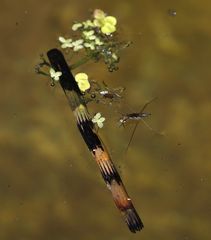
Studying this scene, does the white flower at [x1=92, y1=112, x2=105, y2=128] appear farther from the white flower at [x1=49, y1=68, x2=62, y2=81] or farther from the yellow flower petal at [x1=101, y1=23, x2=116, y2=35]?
the yellow flower petal at [x1=101, y1=23, x2=116, y2=35]

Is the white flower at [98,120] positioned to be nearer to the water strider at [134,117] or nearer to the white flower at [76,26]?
the water strider at [134,117]

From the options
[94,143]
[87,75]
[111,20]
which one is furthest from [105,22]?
[94,143]

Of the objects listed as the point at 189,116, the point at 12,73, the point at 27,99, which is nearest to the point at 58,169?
the point at 27,99

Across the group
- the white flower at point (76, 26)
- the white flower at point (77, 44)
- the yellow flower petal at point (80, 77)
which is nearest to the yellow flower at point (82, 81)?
the yellow flower petal at point (80, 77)

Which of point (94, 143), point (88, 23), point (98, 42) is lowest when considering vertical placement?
point (94, 143)

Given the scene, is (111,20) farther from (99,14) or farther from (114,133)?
(114,133)

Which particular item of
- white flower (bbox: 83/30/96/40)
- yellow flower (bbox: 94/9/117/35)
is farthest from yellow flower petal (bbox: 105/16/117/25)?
white flower (bbox: 83/30/96/40)

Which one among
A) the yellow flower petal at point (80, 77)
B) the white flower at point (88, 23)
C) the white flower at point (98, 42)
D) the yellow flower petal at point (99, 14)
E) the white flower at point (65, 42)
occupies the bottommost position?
the yellow flower petal at point (80, 77)
